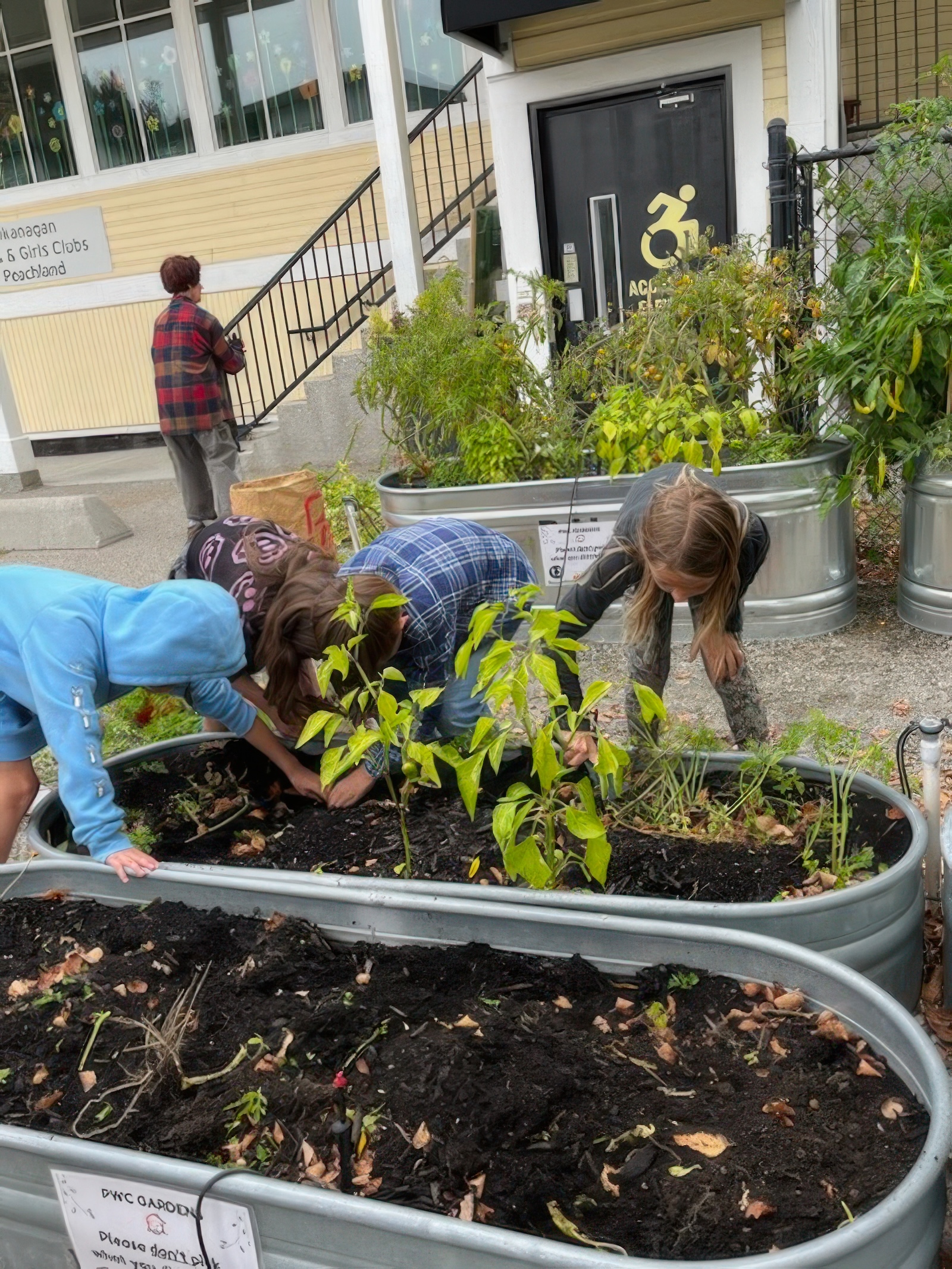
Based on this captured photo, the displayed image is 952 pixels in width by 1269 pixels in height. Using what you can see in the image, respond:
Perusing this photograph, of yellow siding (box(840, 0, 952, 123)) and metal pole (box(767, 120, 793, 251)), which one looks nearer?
metal pole (box(767, 120, 793, 251))

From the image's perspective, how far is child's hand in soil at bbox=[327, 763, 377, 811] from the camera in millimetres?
2996

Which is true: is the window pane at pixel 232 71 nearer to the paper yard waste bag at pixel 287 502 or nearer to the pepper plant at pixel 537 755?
the paper yard waste bag at pixel 287 502

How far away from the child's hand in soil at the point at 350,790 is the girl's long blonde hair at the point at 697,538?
99 cm

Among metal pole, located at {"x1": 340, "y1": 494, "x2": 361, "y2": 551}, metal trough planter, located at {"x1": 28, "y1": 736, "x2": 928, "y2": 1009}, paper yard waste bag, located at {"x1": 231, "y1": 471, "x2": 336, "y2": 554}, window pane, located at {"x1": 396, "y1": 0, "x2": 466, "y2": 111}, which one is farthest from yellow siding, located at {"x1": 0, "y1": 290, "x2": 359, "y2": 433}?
metal trough planter, located at {"x1": 28, "y1": 736, "x2": 928, "y2": 1009}

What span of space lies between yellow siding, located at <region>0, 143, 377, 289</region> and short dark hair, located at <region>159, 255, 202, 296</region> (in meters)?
4.19

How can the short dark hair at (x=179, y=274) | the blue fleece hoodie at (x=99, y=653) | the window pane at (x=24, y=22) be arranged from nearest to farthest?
the blue fleece hoodie at (x=99, y=653) < the short dark hair at (x=179, y=274) < the window pane at (x=24, y=22)

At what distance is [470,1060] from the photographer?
195 cm

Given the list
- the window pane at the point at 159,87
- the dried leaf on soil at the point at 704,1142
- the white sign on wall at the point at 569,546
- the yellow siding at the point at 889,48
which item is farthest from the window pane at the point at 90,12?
the dried leaf on soil at the point at 704,1142

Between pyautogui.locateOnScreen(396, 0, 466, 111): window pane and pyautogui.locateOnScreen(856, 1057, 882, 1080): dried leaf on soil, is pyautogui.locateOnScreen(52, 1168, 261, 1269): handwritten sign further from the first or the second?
pyautogui.locateOnScreen(396, 0, 466, 111): window pane

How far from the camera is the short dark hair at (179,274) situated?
262 inches

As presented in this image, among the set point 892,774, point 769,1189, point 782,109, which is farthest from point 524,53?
point 769,1189

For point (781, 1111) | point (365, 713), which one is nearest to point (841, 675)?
point (365, 713)

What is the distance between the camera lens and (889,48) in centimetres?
874

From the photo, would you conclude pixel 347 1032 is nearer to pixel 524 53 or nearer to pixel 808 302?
pixel 808 302
